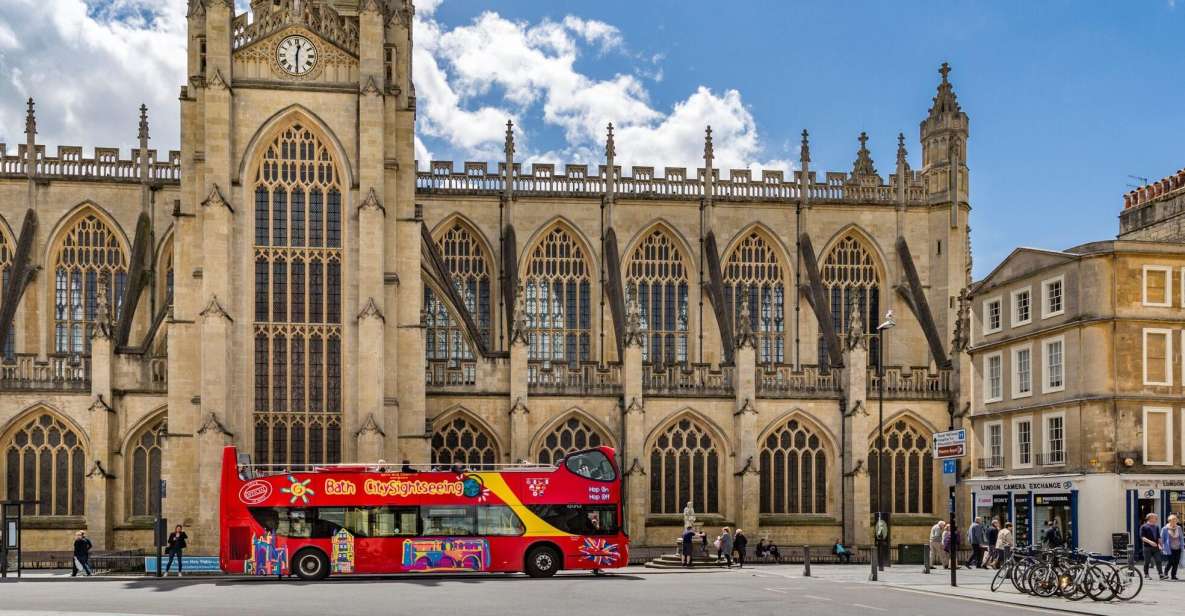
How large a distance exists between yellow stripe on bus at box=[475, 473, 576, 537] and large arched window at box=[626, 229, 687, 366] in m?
21.7

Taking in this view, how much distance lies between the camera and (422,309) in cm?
4819

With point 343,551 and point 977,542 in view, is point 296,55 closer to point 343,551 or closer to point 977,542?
point 343,551

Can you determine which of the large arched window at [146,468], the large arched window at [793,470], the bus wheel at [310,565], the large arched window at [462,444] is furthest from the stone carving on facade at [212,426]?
the large arched window at [793,470]

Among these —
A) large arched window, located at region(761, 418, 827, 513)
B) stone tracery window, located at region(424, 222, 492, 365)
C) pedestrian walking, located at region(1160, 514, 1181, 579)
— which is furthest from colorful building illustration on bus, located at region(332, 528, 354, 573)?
stone tracery window, located at region(424, 222, 492, 365)

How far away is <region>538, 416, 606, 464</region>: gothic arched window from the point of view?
1912 inches

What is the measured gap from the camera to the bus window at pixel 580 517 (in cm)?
3438

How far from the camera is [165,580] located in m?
Result: 34.5

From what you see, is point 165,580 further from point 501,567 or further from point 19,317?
point 19,317

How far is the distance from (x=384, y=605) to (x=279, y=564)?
9.64 m

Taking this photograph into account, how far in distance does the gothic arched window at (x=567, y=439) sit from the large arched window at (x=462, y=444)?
171cm

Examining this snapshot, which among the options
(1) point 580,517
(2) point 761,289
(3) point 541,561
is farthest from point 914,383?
(3) point 541,561

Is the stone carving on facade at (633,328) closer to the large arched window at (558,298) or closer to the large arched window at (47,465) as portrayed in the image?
the large arched window at (558,298)

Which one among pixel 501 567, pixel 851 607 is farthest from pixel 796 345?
pixel 851 607

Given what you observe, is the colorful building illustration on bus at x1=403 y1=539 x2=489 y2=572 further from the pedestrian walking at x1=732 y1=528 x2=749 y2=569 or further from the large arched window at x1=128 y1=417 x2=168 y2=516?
the large arched window at x1=128 y1=417 x2=168 y2=516
